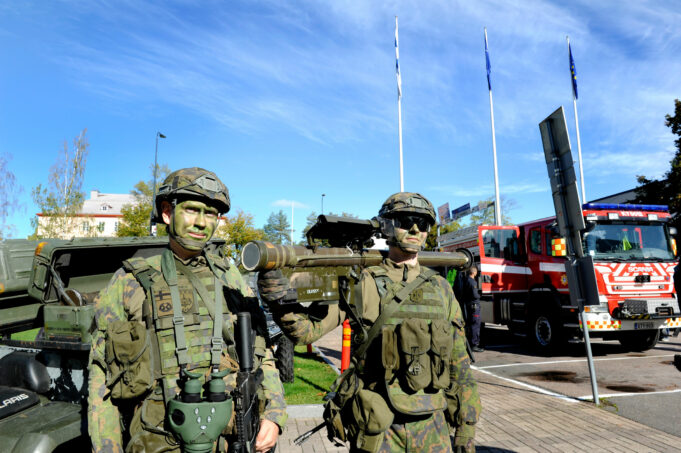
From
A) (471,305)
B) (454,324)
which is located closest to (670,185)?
(471,305)

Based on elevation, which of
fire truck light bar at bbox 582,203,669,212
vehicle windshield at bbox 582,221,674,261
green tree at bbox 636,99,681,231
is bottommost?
vehicle windshield at bbox 582,221,674,261

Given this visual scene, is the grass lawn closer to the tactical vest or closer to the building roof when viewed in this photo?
the tactical vest

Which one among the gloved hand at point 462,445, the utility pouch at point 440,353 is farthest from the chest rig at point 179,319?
the gloved hand at point 462,445

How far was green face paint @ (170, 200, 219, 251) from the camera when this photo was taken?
2404 mm

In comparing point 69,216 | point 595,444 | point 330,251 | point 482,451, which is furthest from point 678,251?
point 69,216

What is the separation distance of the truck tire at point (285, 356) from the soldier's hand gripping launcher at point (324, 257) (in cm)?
423

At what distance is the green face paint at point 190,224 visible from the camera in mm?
2404

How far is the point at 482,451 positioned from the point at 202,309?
11.2 ft

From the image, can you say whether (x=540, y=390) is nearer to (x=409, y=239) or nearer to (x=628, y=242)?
(x=628, y=242)

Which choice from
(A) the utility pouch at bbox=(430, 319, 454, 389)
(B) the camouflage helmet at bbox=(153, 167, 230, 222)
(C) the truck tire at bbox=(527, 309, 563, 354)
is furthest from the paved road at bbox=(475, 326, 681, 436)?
(B) the camouflage helmet at bbox=(153, 167, 230, 222)

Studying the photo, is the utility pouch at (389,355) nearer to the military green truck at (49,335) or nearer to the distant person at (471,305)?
the military green truck at (49,335)

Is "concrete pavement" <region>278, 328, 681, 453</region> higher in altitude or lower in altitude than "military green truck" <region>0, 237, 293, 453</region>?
lower

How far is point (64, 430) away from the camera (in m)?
2.85

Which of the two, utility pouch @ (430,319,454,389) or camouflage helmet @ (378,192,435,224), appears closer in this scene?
utility pouch @ (430,319,454,389)
